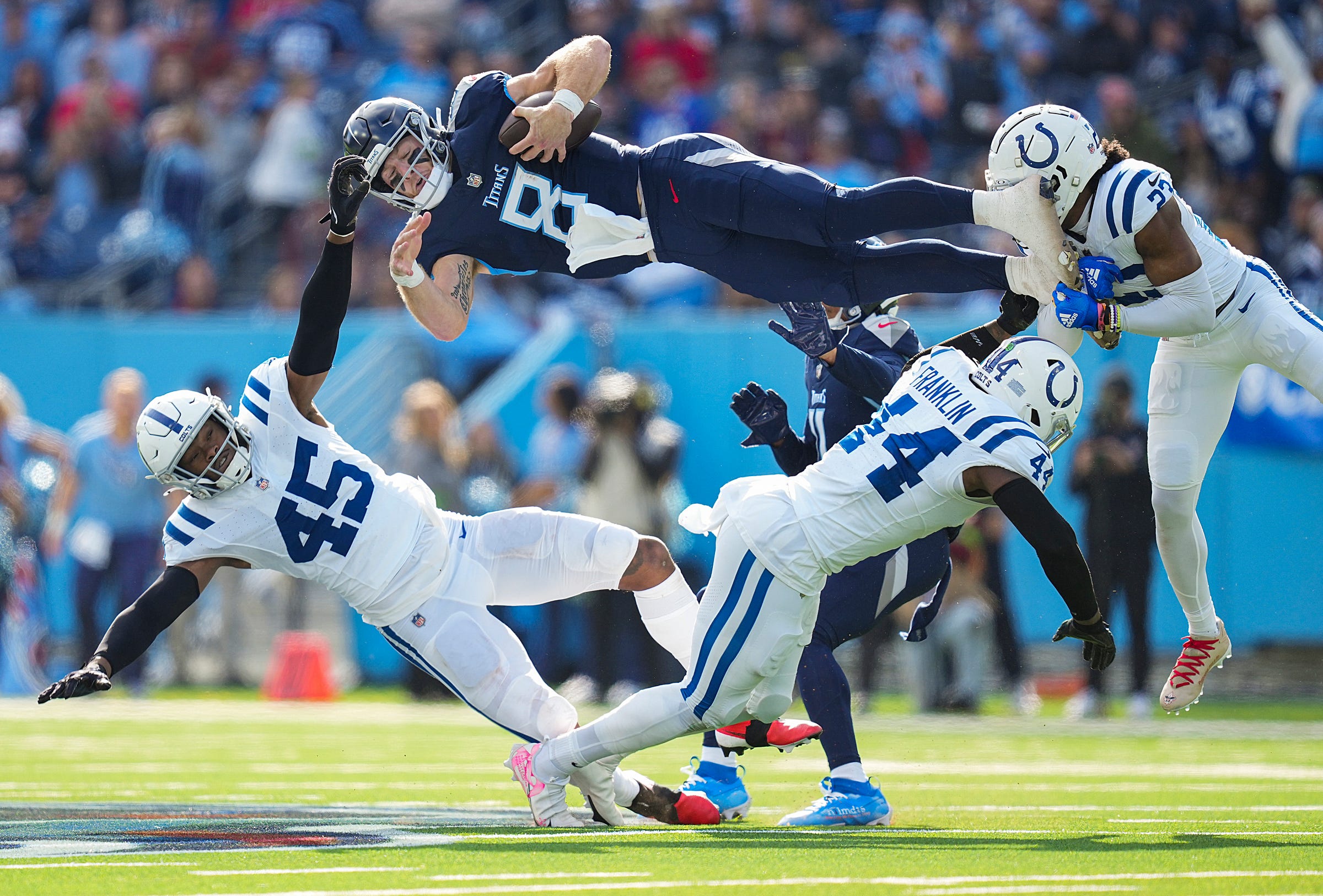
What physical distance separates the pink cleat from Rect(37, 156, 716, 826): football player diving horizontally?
2.1 inches

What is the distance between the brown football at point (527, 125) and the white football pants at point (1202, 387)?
2461 millimetres

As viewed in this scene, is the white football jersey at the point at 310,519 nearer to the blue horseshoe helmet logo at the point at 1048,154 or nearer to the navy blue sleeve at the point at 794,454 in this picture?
the navy blue sleeve at the point at 794,454

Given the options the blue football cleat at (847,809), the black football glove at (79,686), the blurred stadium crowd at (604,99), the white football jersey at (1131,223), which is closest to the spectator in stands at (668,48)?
the blurred stadium crowd at (604,99)

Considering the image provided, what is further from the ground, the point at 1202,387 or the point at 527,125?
the point at 527,125

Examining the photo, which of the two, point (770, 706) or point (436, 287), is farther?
point (436, 287)

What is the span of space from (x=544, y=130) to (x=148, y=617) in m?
2.27

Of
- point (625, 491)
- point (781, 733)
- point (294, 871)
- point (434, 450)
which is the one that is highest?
point (434, 450)

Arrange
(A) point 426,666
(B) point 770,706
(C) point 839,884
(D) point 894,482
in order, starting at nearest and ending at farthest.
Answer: (C) point 839,884 → (D) point 894,482 → (B) point 770,706 → (A) point 426,666

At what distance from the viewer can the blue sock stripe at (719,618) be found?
5.58 metres

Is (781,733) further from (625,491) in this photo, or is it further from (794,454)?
(625,491)

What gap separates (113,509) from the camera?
42.3 feet

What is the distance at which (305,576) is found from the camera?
6.25m

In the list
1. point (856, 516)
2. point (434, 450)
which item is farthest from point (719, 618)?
point (434, 450)

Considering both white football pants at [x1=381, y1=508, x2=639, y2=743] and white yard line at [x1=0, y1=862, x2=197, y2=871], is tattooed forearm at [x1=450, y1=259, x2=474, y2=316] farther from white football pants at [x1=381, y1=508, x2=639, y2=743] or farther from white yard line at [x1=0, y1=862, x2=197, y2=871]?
white yard line at [x1=0, y1=862, x2=197, y2=871]
